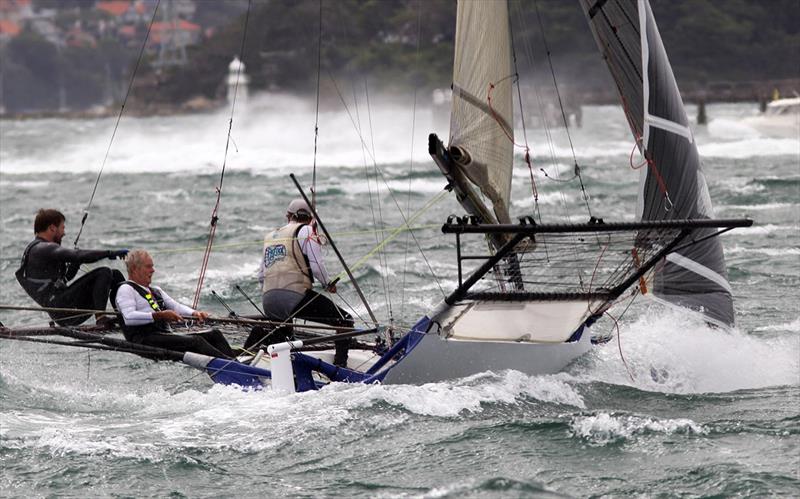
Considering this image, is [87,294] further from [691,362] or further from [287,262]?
[691,362]

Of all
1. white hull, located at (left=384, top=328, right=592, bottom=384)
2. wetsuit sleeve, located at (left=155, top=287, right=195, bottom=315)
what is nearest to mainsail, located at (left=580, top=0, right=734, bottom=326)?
white hull, located at (left=384, top=328, right=592, bottom=384)

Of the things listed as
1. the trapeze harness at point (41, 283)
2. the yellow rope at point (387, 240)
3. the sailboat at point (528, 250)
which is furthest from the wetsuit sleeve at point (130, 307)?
the yellow rope at point (387, 240)

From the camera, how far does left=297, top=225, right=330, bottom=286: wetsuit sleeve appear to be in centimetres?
1009

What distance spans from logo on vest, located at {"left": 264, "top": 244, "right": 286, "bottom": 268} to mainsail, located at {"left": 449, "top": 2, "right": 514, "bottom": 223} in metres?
1.49

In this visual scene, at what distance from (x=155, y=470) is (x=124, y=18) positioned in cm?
18917

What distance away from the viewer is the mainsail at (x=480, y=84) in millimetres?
9703

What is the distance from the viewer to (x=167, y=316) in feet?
31.7

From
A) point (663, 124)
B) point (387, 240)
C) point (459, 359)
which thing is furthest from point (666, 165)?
point (387, 240)

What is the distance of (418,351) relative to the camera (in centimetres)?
903

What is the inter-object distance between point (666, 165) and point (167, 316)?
3666 millimetres

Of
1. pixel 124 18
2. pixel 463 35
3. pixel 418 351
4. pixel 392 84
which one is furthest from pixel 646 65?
pixel 124 18

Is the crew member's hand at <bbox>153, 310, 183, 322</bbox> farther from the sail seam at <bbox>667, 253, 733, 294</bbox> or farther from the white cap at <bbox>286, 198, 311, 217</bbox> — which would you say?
the sail seam at <bbox>667, 253, 733, 294</bbox>

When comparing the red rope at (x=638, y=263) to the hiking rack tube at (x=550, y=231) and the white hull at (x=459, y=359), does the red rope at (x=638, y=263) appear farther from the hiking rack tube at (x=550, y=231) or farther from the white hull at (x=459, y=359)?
the white hull at (x=459, y=359)

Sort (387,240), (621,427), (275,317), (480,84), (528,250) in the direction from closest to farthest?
(621,427) < (528,250) < (480,84) < (275,317) < (387,240)
